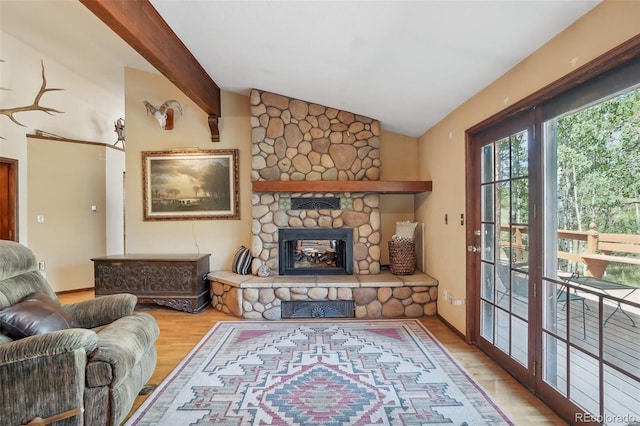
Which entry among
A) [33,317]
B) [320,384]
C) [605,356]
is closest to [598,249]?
[605,356]

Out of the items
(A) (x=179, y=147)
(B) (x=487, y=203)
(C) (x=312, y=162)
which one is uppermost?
(A) (x=179, y=147)

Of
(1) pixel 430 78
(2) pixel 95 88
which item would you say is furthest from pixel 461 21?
(2) pixel 95 88

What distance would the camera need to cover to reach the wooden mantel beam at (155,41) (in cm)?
203

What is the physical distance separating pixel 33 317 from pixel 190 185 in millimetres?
2992

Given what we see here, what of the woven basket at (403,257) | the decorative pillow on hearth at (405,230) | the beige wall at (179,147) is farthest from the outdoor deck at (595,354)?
the beige wall at (179,147)

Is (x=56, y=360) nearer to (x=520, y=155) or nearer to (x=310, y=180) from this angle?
(x=310, y=180)

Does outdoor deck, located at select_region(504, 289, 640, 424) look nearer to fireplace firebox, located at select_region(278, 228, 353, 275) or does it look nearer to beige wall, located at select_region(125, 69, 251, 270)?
fireplace firebox, located at select_region(278, 228, 353, 275)

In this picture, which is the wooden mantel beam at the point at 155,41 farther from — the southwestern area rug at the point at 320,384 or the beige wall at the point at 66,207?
the beige wall at the point at 66,207

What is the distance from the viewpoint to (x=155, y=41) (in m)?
2.58

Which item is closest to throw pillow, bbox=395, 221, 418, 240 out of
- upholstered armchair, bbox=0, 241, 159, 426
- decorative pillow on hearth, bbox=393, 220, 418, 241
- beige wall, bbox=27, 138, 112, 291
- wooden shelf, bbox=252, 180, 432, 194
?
decorative pillow on hearth, bbox=393, 220, 418, 241

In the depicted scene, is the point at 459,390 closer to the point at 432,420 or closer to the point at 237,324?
the point at 432,420

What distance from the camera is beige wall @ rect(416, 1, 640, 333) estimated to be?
1557mm

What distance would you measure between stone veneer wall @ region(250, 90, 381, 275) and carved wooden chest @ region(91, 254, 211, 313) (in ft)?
3.01

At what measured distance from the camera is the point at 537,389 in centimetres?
217
